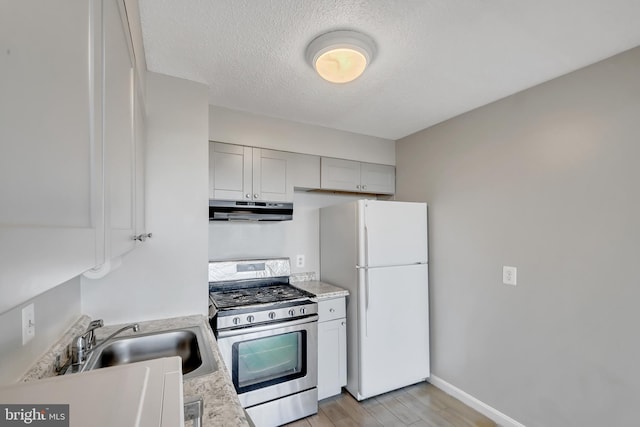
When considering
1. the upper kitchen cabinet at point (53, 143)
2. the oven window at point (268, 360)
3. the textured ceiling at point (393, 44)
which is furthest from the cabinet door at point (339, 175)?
the upper kitchen cabinet at point (53, 143)

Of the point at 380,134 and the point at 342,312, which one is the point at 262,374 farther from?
the point at 380,134

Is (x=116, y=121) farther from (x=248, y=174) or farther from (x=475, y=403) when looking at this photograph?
(x=475, y=403)

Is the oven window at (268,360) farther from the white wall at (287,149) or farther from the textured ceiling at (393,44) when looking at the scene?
the textured ceiling at (393,44)

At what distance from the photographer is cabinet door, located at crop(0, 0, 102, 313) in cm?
30

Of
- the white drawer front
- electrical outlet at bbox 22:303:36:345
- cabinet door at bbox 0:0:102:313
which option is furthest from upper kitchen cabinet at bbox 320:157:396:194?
cabinet door at bbox 0:0:102:313

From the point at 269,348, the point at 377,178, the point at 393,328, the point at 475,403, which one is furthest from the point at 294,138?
the point at 475,403

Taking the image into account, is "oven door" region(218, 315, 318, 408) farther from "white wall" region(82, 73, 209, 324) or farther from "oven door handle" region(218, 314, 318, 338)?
"white wall" region(82, 73, 209, 324)

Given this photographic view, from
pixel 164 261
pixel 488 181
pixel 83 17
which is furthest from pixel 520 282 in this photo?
pixel 83 17

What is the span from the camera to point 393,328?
2520 mm

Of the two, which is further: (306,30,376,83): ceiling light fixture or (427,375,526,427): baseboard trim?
(427,375,526,427): baseboard trim

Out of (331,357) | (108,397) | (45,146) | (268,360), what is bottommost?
(331,357)

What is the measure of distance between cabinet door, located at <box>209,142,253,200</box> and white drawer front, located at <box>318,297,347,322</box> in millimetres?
1091

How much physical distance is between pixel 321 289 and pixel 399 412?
1.12m

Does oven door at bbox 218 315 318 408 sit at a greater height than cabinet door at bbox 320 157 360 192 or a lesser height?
lesser
